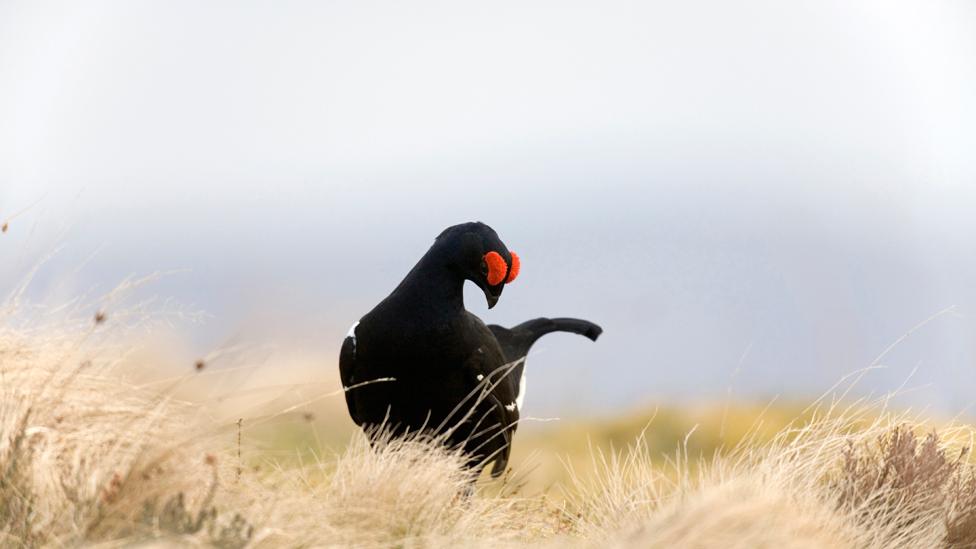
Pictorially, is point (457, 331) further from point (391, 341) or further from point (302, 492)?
point (302, 492)

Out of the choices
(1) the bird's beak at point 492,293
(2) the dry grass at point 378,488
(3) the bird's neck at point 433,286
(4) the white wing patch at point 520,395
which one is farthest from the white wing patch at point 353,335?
(4) the white wing patch at point 520,395

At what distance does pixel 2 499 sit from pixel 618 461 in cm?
324

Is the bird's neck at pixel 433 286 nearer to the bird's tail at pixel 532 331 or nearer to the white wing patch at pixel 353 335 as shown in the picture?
the white wing patch at pixel 353 335

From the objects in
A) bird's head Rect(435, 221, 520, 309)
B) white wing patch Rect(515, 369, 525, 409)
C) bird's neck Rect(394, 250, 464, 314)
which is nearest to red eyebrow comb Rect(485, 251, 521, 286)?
bird's head Rect(435, 221, 520, 309)

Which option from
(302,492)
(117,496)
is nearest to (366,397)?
(302,492)

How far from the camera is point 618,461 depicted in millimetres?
6301

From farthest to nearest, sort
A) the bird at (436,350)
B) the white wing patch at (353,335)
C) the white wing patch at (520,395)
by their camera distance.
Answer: the white wing patch at (520,395) < the white wing patch at (353,335) < the bird at (436,350)

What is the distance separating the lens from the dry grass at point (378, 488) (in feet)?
14.0

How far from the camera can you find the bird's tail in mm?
7953

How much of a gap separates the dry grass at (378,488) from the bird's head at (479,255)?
0.95 meters

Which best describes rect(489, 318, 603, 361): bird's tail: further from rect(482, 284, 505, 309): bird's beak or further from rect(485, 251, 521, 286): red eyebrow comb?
rect(485, 251, 521, 286): red eyebrow comb

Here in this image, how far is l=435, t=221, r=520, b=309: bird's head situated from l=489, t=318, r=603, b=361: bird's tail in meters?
1.69

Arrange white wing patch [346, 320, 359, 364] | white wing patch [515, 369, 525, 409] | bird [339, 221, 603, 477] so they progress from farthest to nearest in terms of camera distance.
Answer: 1. white wing patch [515, 369, 525, 409]
2. white wing patch [346, 320, 359, 364]
3. bird [339, 221, 603, 477]

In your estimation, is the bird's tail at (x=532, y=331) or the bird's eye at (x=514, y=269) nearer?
the bird's eye at (x=514, y=269)
